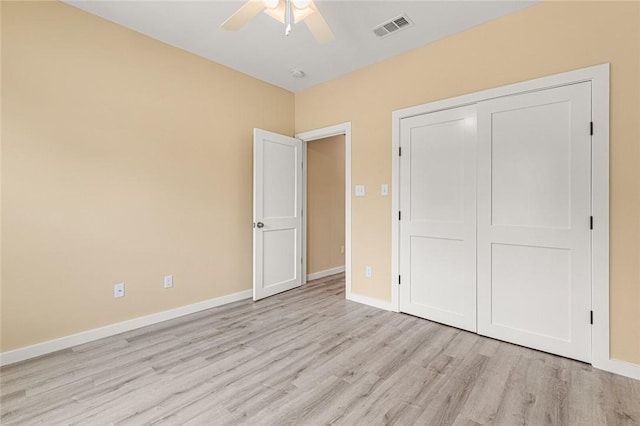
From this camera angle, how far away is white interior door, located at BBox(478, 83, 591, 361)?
7.00 feet

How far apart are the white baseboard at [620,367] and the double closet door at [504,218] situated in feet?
0.28

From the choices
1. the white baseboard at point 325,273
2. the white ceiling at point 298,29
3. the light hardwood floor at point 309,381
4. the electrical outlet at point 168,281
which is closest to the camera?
the light hardwood floor at point 309,381

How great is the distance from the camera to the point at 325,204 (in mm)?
4754

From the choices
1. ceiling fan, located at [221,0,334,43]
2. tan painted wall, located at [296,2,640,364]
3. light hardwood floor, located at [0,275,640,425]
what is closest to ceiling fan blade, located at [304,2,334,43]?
ceiling fan, located at [221,0,334,43]

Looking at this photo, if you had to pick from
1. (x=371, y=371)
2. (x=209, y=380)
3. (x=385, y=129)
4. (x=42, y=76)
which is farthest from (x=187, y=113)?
(x=371, y=371)

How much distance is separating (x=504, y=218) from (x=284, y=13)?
94.1 inches

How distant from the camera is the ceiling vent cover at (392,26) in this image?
99.5 inches

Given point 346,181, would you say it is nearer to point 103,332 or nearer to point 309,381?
point 309,381

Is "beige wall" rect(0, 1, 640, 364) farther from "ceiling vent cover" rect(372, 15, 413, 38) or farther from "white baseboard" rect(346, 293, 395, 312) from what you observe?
"ceiling vent cover" rect(372, 15, 413, 38)

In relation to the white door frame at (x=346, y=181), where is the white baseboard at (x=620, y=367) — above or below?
below

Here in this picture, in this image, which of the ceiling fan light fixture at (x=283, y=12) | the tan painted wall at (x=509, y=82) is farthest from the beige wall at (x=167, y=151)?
the ceiling fan light fixture at (x=283, y=12)

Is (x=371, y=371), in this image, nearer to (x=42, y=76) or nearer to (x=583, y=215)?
(x=583, y=215)

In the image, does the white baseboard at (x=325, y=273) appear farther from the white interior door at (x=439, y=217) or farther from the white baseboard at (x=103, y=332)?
the white interior door at (x=439, y=217)

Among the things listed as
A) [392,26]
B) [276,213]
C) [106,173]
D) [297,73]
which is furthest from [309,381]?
[297,73]
